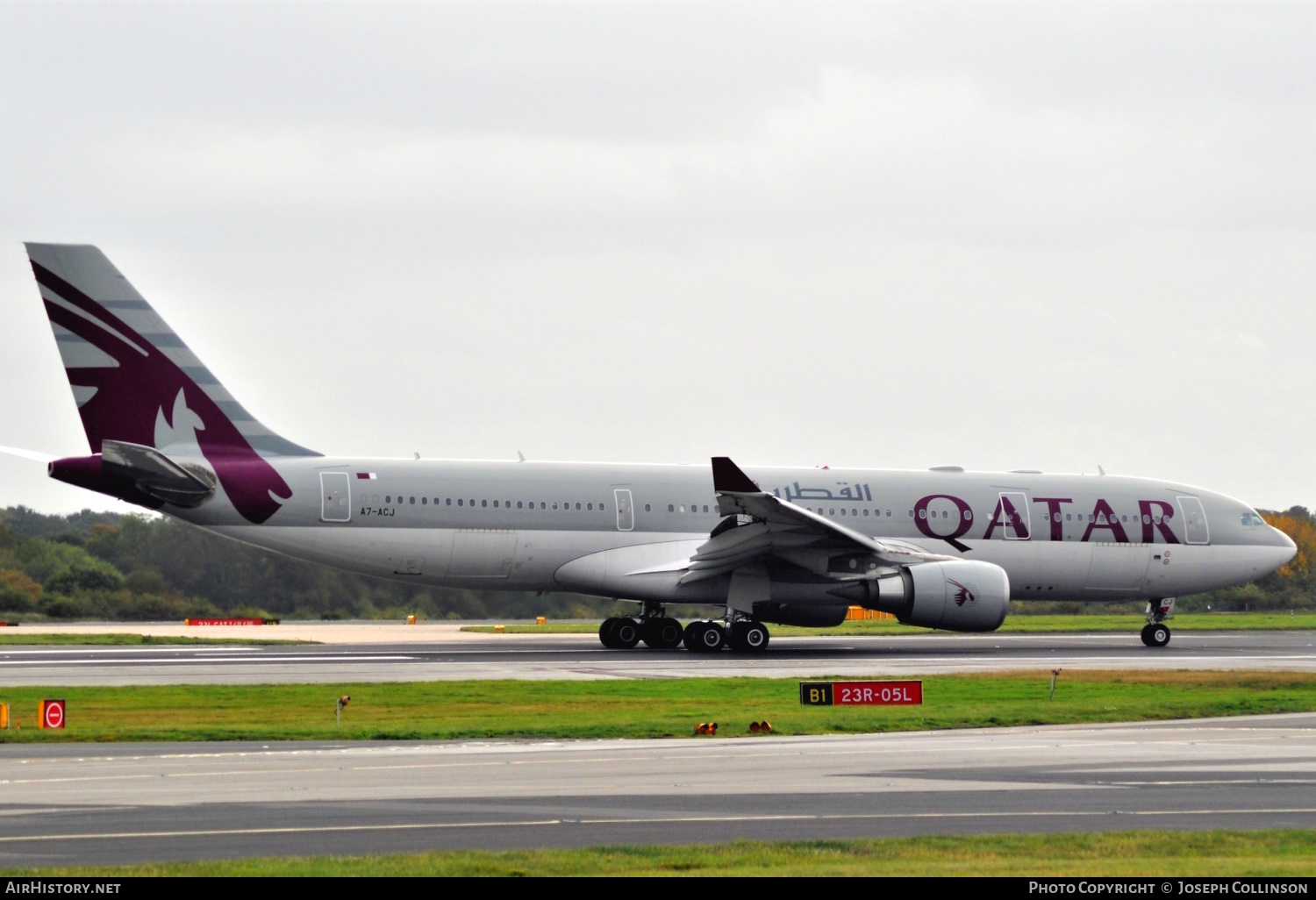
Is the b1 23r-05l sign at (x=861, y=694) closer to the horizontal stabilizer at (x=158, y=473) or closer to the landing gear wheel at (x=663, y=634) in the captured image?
the landing gear wheel at (x=663, y=634)

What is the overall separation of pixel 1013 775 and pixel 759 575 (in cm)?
1937

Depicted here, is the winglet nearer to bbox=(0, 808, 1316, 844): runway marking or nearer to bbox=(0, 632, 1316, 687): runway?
bbox=(0, 632, 1316, 687): runway

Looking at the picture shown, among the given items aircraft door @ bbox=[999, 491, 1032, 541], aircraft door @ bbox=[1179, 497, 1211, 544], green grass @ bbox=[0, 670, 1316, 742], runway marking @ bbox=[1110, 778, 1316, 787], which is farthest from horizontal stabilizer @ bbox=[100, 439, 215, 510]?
aircraft door @ bbox=[1179, 497, 1211, 544]

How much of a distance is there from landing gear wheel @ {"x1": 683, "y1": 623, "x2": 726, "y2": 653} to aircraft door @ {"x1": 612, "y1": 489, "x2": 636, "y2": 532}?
2.83 metres

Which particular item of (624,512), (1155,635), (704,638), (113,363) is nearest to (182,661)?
(113,363)

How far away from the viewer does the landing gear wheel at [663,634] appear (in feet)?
115

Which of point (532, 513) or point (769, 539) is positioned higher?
point (532, 513)

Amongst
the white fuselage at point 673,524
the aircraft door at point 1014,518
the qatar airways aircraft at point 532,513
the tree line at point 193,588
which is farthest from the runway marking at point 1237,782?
the tree line at point 193,588

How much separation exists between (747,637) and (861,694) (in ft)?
37.8

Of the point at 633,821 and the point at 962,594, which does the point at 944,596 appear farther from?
the point at 633,821

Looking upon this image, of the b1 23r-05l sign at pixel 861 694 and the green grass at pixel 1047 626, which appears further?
the green grass at pixel 1047 626

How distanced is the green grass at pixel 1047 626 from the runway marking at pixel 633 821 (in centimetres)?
3426

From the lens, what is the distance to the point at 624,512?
3491 cm

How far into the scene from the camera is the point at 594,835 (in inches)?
410
